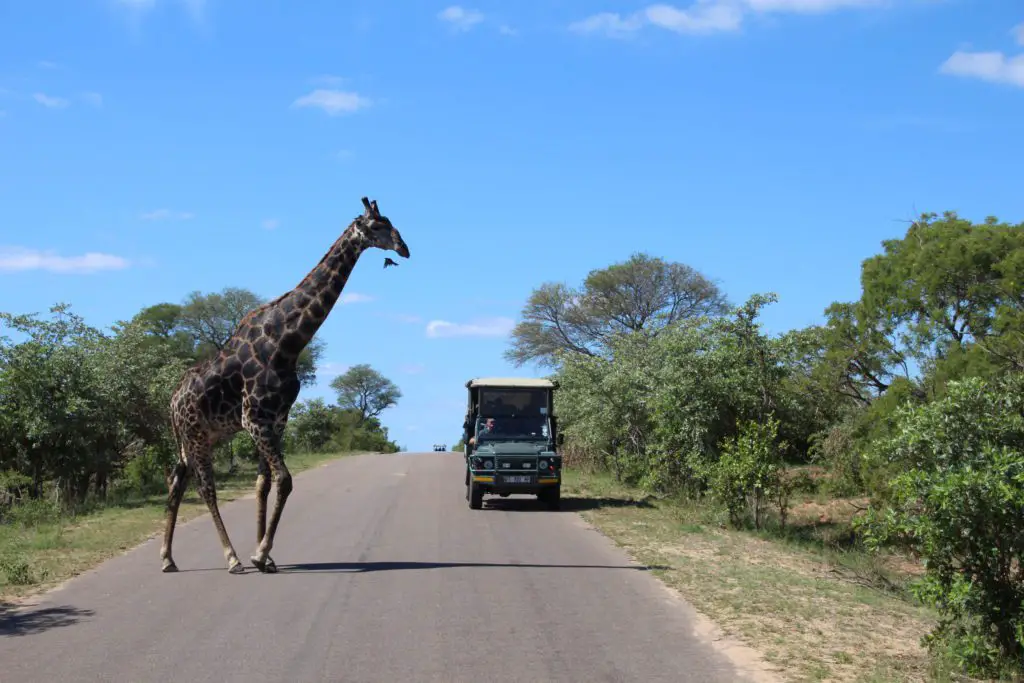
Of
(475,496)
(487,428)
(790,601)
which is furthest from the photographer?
(487,428)

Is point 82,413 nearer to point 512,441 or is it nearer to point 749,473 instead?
point 512,441

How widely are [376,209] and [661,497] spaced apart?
39.2 ft

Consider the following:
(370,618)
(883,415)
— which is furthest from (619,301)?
(370,618)

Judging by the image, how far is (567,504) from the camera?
2147 centimetres

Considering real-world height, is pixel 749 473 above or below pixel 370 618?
above

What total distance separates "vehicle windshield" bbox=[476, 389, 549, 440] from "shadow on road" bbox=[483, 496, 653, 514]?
149cm

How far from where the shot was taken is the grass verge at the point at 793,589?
7.95m

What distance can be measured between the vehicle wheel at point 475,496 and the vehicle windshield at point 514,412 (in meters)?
1.66

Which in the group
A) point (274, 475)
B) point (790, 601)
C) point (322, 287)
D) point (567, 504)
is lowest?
point (790, 601)

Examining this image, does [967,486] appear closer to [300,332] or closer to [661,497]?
[300,332]

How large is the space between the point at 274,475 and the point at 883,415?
19977mm

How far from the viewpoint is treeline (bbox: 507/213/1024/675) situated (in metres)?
8.06

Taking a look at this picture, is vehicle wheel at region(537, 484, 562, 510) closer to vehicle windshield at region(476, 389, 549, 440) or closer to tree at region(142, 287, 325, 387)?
vehicle windshield at region(476, 389, 549, 440)

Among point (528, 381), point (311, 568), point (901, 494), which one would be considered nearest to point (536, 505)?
point (528, 381)
